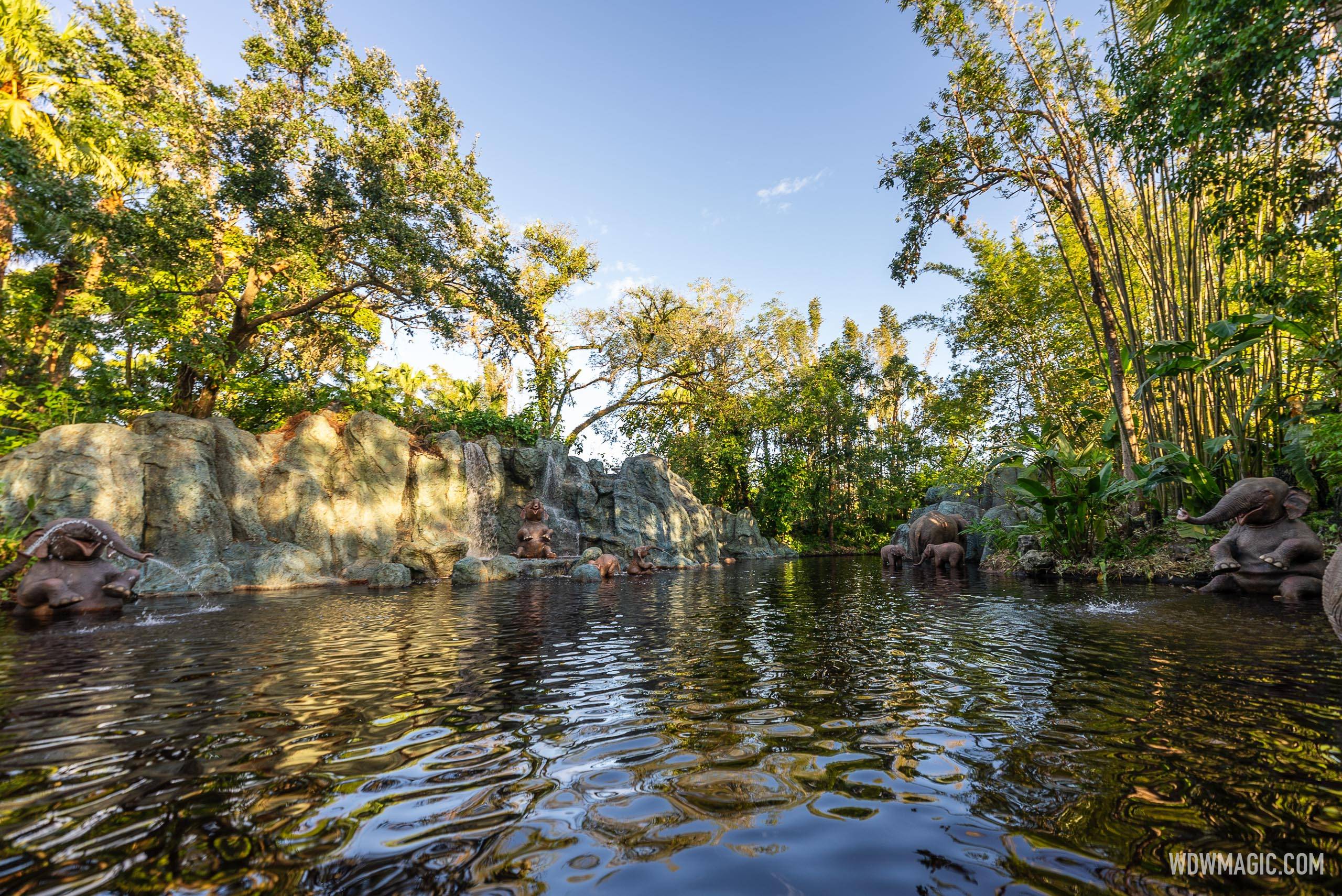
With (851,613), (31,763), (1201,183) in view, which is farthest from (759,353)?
(31,763)

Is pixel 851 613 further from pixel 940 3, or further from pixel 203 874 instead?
pixel 940 3

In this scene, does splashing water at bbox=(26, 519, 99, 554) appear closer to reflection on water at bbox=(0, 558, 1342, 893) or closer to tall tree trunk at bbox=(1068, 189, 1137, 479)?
reflection on water at bbox=(0, 558, 1342, 893)

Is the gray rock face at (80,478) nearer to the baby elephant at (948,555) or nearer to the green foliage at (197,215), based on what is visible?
the green foliage at (197,215)

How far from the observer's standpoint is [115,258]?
1327 cm

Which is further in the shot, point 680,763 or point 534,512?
point 534,512

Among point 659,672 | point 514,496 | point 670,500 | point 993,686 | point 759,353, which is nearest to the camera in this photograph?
point 993,686

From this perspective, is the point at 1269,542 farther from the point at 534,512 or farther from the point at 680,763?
the point at 534,512

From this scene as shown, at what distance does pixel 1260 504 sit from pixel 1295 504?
37 centimetres

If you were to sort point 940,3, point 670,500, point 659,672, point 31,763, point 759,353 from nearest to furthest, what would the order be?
point 31,763, point 659,672, point 940,3, point 670,500, point 759,353

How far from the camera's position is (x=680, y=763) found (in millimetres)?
2332

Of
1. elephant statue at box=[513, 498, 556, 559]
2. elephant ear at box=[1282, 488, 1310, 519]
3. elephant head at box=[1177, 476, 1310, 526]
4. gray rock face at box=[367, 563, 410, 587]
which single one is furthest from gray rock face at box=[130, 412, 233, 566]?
elephant ear at box=[1282, 488, 1310, 519]

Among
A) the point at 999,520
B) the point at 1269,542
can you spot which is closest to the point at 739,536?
the point at 999,520

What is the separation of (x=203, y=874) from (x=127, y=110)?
1987cm

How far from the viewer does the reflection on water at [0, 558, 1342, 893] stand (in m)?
1.58
